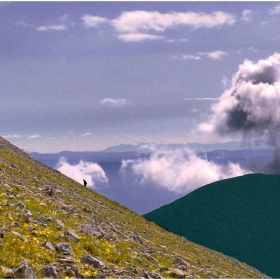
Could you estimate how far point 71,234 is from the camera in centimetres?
2134

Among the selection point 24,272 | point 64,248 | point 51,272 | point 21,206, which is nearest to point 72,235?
point 64,248

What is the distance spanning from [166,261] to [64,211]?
718cm

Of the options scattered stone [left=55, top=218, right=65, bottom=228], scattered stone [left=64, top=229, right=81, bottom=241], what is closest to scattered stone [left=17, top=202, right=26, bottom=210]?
scattered stone [left=55, top=218, right=65, bottom=228]

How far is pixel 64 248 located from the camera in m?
18.5

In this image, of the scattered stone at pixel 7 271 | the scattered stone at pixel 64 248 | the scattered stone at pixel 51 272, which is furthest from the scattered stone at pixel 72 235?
the scattered stone at pixel 7 271

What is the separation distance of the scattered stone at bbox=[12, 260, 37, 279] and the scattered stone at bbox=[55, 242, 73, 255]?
3.98m

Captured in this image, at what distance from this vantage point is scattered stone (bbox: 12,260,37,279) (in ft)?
45.5

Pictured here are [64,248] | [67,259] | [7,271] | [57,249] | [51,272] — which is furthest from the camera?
[64,248]

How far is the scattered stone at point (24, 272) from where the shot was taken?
45.5 feet

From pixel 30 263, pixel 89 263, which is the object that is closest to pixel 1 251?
pixel 30 263

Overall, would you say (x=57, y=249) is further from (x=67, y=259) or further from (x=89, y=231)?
(x=89, y=231)

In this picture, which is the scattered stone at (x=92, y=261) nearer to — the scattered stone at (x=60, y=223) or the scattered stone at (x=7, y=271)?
the scattered stone at (x=7, y=271)

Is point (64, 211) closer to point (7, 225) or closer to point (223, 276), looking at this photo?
point (7, 225)

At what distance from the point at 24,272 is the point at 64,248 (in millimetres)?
4595
